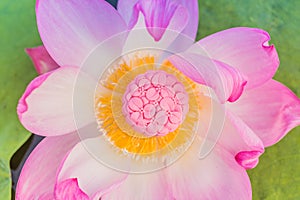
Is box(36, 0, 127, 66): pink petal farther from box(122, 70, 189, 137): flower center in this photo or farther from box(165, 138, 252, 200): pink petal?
box(165, 138, 252, 200): pink petal

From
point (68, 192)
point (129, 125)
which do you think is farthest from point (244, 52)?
point (68, 192)

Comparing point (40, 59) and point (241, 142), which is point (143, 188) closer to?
point (241, 142)

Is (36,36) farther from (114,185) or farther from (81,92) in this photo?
(114,185)

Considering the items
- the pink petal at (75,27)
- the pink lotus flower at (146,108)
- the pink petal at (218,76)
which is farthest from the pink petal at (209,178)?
the pink petal at (75,27)

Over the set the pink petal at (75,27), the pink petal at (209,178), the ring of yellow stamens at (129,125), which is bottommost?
the pink petal at (209,178)

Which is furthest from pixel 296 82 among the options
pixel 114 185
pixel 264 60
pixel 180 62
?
pixel 114 185

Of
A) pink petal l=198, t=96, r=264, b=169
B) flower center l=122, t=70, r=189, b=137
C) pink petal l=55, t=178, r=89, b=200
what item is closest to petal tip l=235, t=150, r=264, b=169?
pink petal l=198, t=96, r=264, b=169

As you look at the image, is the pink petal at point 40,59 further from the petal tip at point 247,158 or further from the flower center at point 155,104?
the petal tip at point 247,158
